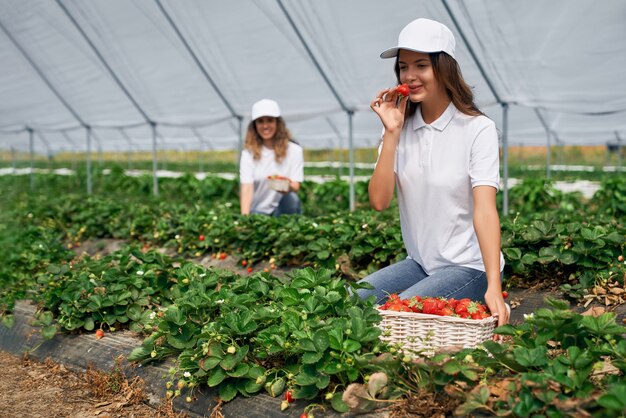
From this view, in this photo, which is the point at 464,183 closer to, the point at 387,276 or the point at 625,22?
the point at 387,276

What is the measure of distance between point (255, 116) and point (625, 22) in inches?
127

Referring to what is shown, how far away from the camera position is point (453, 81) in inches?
109

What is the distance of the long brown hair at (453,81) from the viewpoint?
2.72 metres

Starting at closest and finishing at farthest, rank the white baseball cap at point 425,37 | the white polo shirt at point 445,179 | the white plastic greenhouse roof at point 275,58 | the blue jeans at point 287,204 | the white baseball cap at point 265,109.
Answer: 1. the white baseball cap at point 425,37
2. the white polo shirt at point 445,179
3. the white baseball cap at point 265,109
4. the blue jeans at point 287,204
5. the white plastic greenhouse roof at point 275,58

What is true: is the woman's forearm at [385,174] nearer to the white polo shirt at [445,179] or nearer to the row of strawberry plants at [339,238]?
the white polo shirt at [445,179]

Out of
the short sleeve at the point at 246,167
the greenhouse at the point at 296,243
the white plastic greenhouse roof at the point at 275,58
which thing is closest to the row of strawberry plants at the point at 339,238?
the greenhouse at the point at 296,243

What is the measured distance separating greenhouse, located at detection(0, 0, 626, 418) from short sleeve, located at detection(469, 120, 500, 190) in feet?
0.05

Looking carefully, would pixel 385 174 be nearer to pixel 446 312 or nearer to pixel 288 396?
pixel 446 312

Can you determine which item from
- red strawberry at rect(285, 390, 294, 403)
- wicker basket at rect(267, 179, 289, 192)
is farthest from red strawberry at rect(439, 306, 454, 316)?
wicker basket at rect(267, 179, 289, 192)

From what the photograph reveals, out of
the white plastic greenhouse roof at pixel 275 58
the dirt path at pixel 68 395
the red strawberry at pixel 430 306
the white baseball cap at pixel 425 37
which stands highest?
the white plastic greenhouse roof at pixel 275 58

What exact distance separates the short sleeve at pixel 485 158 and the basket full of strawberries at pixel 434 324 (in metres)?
0.48

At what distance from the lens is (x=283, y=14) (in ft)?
26.0

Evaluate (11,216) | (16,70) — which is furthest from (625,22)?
(16,70)

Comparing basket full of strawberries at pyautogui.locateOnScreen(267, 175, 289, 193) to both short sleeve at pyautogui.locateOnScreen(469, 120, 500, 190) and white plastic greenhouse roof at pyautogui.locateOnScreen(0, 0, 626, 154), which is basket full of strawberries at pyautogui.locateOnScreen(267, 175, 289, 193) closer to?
white plastic greenhouse roof at pyautogui.locateOnScreen(0, 0, 626, 154)
